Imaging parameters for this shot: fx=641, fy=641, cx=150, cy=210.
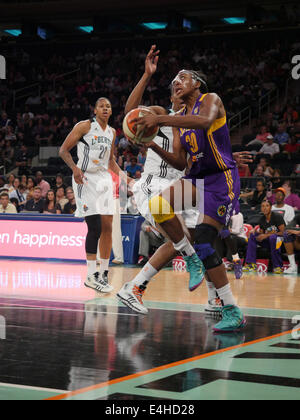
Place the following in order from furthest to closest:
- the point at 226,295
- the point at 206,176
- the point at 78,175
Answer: the point at 78,175, the point at 206,176, the point at 226,295

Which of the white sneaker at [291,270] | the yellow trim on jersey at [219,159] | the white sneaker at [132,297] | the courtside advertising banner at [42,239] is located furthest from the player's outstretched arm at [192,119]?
the courtside advertising banner at [42,239]

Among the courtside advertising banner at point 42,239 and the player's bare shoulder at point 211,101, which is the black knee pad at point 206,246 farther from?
the courtside advertising banner at point 42,239

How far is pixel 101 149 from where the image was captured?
745 centimetres

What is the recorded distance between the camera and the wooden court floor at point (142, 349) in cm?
311

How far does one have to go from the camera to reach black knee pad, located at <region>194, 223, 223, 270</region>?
4824 mm

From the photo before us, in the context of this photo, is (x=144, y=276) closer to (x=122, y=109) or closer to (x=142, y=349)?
(x=142, y=349)

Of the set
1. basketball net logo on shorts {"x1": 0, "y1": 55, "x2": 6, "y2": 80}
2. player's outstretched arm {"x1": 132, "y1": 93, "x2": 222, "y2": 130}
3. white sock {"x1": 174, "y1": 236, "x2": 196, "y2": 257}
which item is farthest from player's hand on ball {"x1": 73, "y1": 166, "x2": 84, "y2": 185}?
basketball net logo on shorts {"x1": 0, "y1": 55, "x2": 6, "y2": 80}

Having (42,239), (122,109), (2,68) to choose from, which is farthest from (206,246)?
(2,68)

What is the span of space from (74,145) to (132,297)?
2.44m

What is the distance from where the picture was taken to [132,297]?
18.0ft

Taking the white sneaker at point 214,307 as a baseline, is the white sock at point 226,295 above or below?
above

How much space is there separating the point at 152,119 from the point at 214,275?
129cm

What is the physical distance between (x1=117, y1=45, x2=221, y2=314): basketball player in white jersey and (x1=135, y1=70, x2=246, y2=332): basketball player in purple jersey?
27cm

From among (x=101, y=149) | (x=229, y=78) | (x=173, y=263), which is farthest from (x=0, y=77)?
(x=101, y=149)
